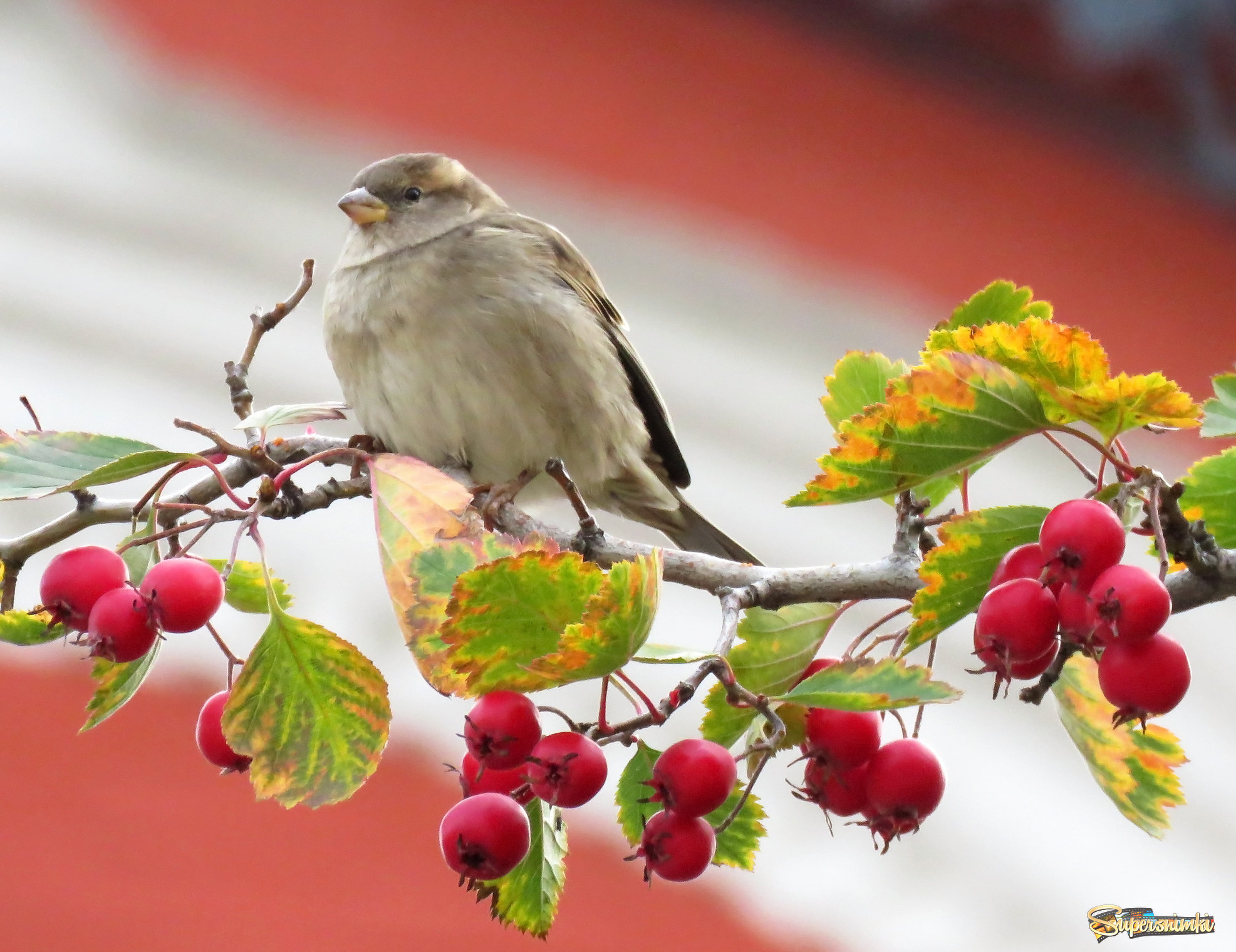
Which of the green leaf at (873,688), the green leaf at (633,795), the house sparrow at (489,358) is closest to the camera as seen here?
the green leaf at (873,688)

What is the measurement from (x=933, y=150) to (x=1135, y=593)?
147 inches

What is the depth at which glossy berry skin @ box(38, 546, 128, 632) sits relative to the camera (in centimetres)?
93

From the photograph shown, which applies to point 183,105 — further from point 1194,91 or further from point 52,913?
point 1194,91

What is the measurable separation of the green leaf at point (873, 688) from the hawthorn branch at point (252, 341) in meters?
0.66

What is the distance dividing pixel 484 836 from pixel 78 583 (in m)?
0.37

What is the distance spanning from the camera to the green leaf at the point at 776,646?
0.98 meters

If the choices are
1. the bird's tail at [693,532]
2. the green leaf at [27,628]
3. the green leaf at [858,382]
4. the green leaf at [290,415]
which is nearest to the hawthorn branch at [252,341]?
the green leaf at [290,415]

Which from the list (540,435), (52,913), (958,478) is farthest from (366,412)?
(52,913)

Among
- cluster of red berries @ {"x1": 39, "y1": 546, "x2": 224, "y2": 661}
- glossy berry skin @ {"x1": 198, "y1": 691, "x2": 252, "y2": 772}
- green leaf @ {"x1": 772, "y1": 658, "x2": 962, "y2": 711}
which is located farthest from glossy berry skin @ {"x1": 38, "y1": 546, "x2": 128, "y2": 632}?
green leaf @ {"x1": 772, "y1": 658, "x2": 962, "y2": 711}

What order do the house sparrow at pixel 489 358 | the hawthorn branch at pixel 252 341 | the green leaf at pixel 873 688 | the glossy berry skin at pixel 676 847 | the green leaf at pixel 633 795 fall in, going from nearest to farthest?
the green leaf at pixel 873 688
the glossy berry skin at pixel 676 847
the green leaf at pixel 633 795
the hawthorn branch at pixel 252 341
the house sparrow at pixel 489 358

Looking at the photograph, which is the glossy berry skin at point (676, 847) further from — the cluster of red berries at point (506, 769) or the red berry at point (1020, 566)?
the red berry at point (1020, 566)

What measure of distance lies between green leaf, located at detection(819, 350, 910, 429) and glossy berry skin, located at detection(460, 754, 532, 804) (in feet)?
1.53

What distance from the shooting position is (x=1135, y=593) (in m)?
0.74

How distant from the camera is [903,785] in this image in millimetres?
891
